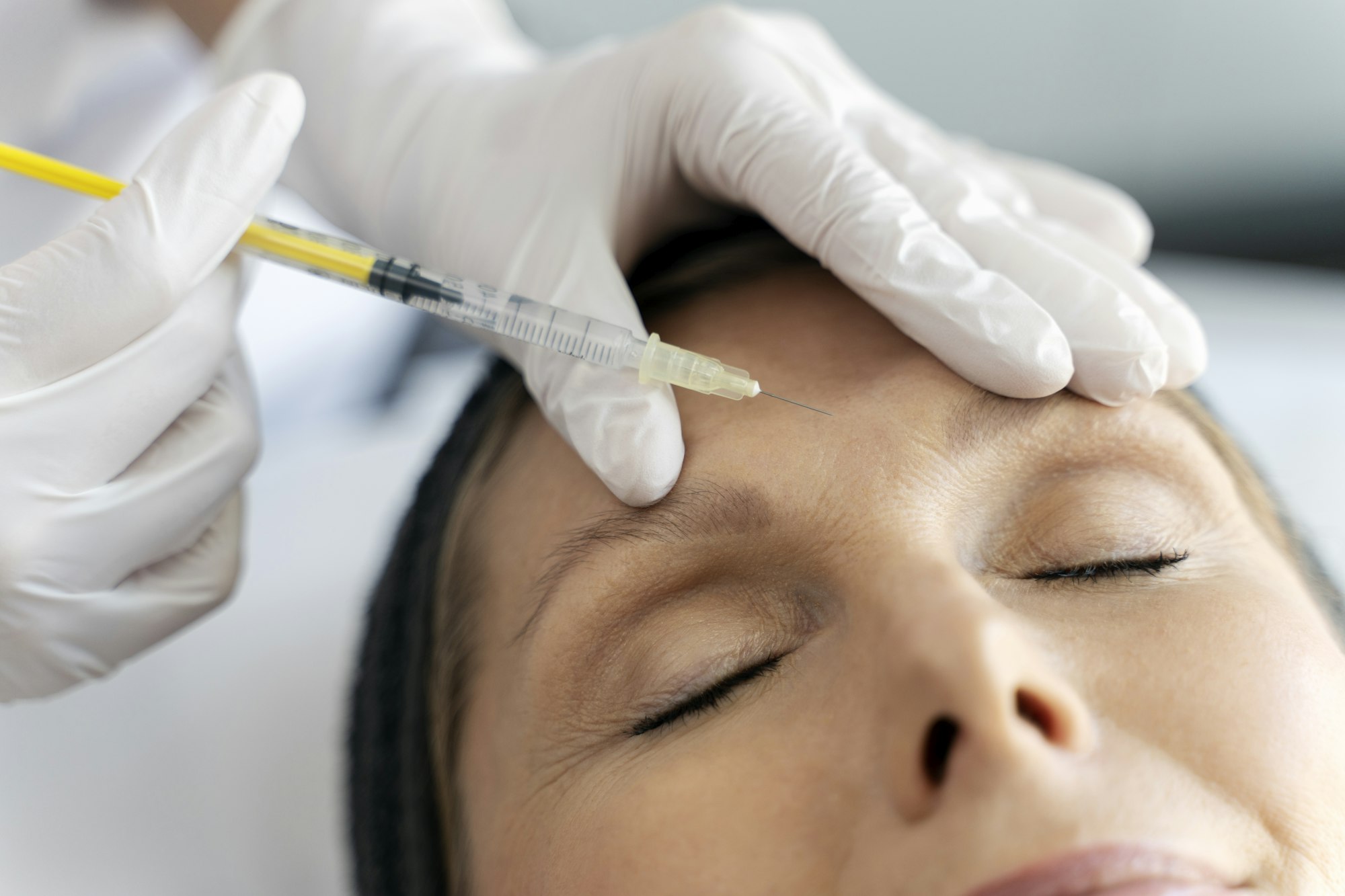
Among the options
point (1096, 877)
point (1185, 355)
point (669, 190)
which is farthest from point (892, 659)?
point (669, 190)

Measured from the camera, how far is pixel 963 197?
3.89 ft

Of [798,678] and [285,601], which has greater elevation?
[798,678]

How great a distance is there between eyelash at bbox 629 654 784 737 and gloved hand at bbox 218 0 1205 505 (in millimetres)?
206

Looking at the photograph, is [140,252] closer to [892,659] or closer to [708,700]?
[708,700]

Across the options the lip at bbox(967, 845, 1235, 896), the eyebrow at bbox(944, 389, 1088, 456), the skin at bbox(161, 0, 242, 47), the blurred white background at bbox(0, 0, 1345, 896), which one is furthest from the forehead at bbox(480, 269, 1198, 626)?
the skin at bbox(161, 0, 242, 47)

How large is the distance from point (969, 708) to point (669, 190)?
2.79ft

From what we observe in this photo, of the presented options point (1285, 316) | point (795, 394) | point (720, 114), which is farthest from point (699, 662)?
point (1285, 316)

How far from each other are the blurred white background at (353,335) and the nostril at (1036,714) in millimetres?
1124

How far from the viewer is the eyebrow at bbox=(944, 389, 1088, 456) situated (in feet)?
3.03

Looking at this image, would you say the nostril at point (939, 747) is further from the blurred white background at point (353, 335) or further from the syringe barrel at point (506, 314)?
the blurred white background at point (353, 335)

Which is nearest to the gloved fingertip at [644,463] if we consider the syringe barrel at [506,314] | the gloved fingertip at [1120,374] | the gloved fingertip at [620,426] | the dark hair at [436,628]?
the gloved fingertip at [620,426]

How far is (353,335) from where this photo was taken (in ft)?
7.18

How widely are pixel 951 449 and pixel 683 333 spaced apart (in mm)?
377

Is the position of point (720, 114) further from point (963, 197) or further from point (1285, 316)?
point (1285, 316)
